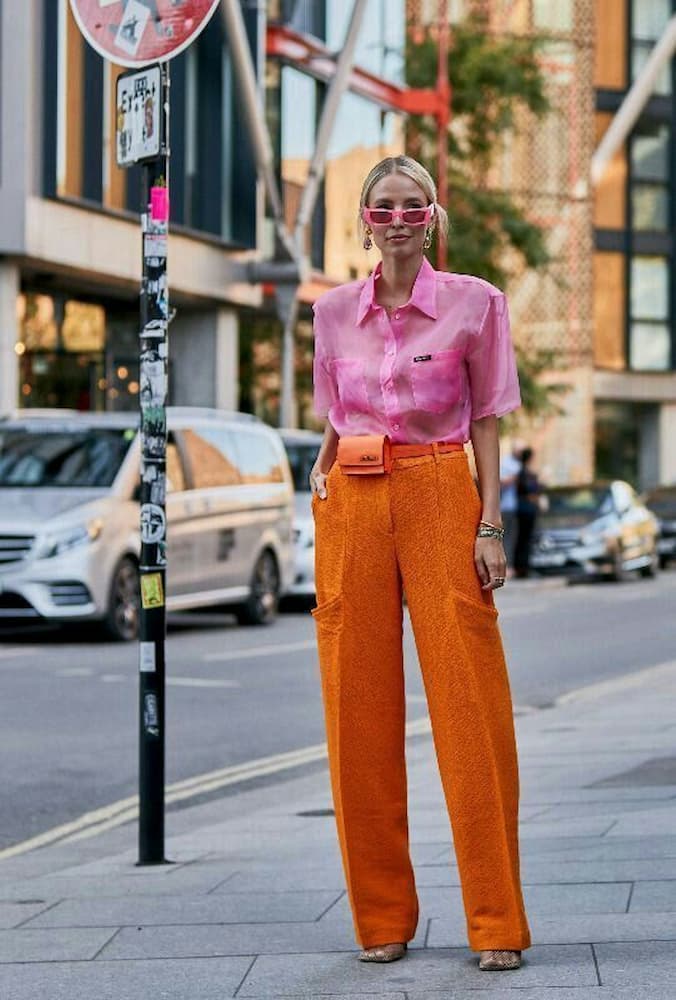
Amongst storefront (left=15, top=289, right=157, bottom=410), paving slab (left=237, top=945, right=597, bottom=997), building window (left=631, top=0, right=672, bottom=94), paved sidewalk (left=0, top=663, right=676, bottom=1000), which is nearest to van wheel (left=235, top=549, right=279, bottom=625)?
storefront (left=15, top=289, right=157, bottom=410)

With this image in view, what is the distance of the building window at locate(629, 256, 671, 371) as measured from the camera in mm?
59594

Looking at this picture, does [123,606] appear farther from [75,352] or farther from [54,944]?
[75,352]

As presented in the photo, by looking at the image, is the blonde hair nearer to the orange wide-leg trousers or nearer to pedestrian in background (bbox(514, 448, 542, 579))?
the orange wide-leg trousers

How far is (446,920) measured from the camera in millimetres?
5977

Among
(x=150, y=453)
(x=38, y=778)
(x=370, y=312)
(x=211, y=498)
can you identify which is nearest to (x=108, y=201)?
(x=211, y=498)

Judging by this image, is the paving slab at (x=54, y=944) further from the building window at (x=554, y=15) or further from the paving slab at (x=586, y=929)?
the building window at (x=554, y=15)

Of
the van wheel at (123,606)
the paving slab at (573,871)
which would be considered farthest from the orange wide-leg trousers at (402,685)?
the van wheel at (123,606)

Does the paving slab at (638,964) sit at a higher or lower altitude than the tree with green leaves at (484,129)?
lower

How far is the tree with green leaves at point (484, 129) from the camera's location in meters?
43.8

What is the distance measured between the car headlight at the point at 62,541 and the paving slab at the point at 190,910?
1133 centimetres

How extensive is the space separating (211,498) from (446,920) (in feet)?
47.0

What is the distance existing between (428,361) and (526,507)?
2565cm

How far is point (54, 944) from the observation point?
5953 millimetres

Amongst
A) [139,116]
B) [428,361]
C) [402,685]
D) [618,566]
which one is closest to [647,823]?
[402,685]
